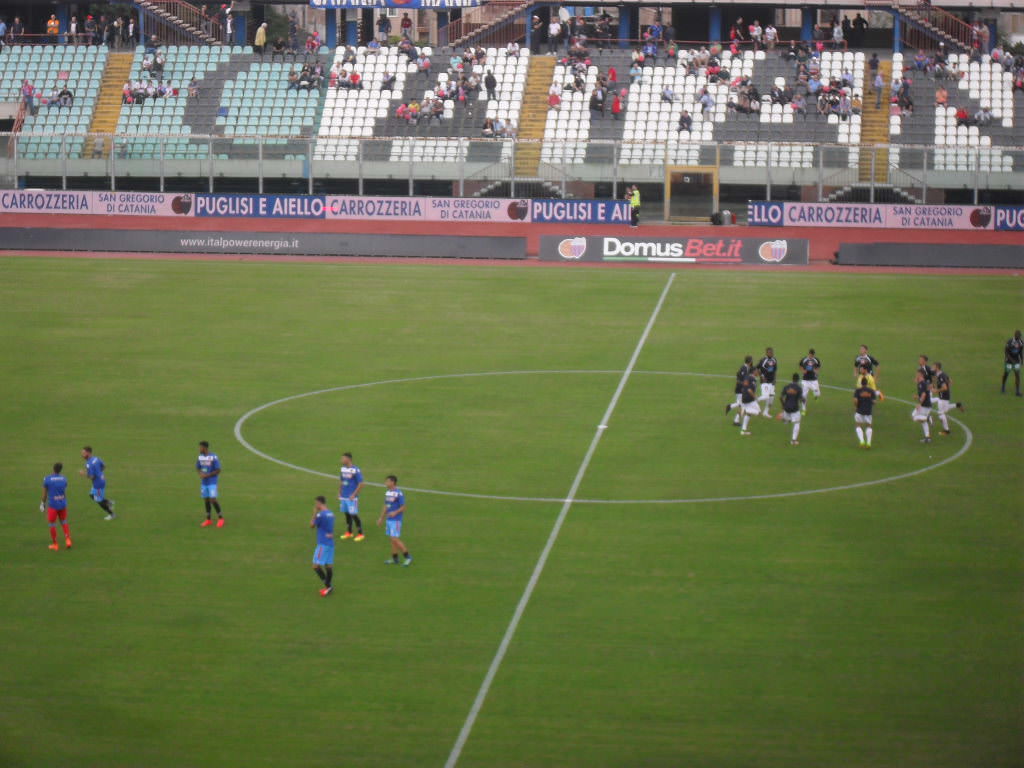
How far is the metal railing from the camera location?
177 ft

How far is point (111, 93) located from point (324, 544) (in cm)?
5310

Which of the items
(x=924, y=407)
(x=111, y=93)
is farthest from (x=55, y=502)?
(x=111, y=93)

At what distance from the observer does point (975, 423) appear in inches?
1102

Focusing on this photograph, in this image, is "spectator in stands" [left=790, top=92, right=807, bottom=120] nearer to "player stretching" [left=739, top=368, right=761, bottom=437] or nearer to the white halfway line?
the white halfway line

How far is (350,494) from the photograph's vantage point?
2014 cm

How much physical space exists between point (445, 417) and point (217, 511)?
308 inches

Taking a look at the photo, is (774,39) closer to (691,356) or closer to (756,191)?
(756,191)

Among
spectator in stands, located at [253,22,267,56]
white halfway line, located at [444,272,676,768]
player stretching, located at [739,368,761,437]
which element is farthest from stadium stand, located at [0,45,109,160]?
player stretching, located at [739,368,761,437]

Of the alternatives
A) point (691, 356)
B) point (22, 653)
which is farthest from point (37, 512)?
point (691, 356)

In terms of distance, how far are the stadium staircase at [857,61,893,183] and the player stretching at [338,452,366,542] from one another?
127ft

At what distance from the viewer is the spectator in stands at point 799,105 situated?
2341 inches

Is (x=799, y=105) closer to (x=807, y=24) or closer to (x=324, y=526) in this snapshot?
(x=807, y=24)

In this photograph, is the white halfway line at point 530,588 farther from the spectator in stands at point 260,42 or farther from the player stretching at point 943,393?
the spectator in stands at point 260,42

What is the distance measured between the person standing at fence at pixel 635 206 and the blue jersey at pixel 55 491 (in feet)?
122
